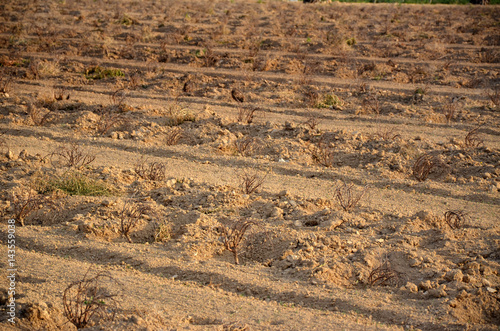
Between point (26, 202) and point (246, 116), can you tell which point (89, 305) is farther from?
point (246, 116)

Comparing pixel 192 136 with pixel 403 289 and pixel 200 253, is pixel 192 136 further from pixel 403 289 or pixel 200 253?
pixel 403 289

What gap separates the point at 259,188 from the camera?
623 cm

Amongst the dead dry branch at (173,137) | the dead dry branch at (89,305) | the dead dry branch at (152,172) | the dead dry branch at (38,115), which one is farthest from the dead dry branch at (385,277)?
the dead dry branch at (38,115)

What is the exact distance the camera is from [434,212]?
18.7 feet

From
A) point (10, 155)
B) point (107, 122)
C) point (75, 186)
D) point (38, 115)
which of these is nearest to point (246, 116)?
point (107, 122)

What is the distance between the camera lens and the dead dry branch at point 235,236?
15.4ft

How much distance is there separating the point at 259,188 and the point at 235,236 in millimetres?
1558

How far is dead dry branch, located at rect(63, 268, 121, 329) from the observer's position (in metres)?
3.56

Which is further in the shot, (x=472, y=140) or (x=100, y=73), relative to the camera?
(x=100, y=73)

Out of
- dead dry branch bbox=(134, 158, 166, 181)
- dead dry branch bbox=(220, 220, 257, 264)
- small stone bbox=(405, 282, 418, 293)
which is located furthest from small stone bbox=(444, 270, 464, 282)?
dead dry branch bbox=(134, 158, 166, 181)

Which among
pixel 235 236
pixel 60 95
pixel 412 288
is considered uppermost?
pixel 60 95

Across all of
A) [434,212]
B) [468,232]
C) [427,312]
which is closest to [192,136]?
[434,212]

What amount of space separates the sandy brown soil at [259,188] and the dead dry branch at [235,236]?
87mm

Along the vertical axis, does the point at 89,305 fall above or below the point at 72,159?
below
